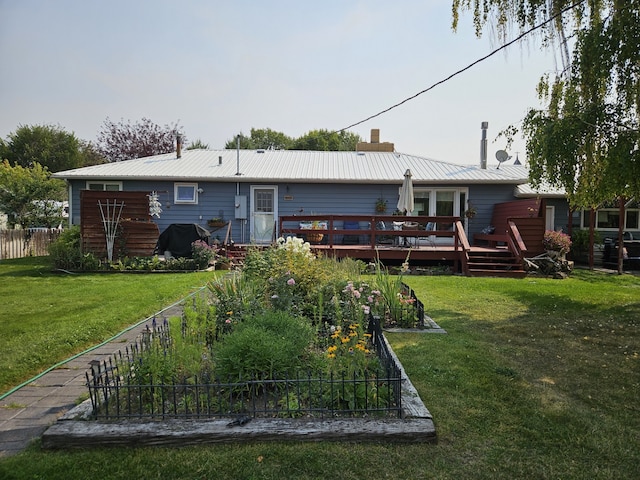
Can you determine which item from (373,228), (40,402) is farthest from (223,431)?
(373,228)

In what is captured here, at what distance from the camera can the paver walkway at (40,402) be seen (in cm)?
272

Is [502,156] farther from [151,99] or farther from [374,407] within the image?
[374,407]

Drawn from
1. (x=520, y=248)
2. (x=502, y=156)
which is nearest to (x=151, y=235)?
(x=520, y=248)

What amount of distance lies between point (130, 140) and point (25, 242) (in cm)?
1422

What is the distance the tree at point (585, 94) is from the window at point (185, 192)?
391 inches

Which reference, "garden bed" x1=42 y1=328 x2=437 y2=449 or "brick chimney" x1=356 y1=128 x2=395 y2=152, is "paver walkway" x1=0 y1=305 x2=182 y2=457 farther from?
"brick chimney" x1=356 y1=128 x2=395 y2=152

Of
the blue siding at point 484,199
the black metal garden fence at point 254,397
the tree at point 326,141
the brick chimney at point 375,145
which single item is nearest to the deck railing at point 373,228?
the blue siding at point 484,199

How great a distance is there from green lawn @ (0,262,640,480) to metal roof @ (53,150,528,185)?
8383mm

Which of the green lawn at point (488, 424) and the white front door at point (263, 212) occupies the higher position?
the white front door at point (263, 212)

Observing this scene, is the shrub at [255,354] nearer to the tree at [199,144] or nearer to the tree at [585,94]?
the tree at [585,94]

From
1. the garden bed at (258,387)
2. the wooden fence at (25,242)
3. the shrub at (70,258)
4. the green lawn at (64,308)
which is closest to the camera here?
the garden bed at (258,387)

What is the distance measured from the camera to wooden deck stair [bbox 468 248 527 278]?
10.7 meters

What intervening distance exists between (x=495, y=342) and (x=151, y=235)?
982 centimetres

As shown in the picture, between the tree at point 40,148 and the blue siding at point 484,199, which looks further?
the tree at point 40,148
